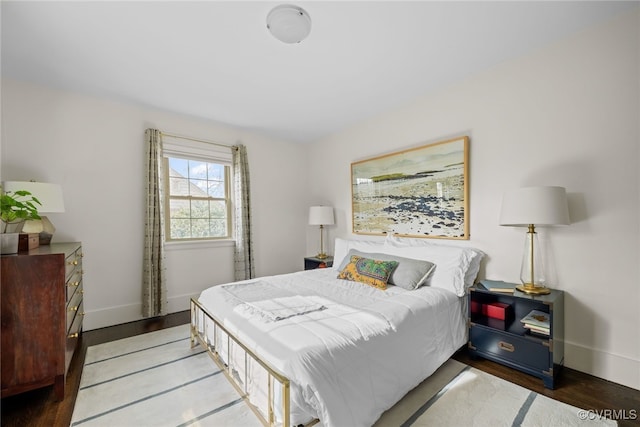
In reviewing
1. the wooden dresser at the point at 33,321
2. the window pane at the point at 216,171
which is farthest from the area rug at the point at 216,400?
the window pane at the point at 216,171

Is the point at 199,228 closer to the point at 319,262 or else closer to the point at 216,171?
the point at 216,171

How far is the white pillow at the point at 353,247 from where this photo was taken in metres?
3.25

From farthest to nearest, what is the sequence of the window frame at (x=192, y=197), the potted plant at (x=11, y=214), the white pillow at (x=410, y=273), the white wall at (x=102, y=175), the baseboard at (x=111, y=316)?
the window frame at (x=192, y=197) < the baseboard at (x=111, y=316) < the white wall at (x=102, y=175) < the white pillow at (x=410, y=273) < the potted plant at (x=11, y=214)

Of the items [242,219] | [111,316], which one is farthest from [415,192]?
[111,316]

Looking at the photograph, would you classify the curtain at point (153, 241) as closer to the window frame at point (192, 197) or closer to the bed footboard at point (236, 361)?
the window frame at point (192, 197)

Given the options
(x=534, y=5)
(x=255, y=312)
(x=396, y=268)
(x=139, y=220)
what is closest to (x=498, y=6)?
(x=534, y=5)

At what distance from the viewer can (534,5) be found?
1.81 metres

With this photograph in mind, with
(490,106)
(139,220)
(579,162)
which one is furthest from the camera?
(139,220)

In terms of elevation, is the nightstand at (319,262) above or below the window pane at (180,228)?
below

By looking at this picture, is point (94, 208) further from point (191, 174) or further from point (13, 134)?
point (191, 174)

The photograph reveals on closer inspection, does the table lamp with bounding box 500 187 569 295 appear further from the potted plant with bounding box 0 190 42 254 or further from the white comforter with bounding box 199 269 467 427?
the potted plant with bounding box 0 190 42 254

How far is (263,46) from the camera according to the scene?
219 cm

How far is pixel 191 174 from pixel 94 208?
1154mm

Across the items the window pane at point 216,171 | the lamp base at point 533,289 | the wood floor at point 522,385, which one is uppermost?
the window pane at point 216,171
